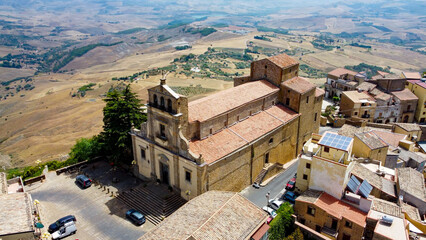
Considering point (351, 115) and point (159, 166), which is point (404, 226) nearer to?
point (159, 166)

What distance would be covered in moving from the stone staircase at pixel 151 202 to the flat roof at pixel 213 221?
5.35 meters

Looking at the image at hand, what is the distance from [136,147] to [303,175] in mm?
21468

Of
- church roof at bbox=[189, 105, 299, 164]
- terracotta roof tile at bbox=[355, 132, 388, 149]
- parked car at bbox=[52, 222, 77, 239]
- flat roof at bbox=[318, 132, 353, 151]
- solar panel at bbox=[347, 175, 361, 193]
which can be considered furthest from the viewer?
terracotta roof tile at bbox=[355, 132, 388, 149]

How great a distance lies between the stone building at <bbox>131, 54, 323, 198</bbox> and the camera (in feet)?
116

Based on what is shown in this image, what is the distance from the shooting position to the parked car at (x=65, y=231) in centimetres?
3228

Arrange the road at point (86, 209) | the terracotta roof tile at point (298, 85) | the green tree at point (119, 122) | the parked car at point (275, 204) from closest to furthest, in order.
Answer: the road at point (86, 209) < the parked car at point (275, 204) < the green tree at point (119, 122) < the terracotta roof tile at point (298, 85)

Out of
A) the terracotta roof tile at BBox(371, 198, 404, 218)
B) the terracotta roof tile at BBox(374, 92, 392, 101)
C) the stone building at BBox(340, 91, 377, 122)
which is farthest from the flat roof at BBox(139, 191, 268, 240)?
the terracotta roof tile at BBox(374, 92, 392, 101)

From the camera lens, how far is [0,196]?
102 feet

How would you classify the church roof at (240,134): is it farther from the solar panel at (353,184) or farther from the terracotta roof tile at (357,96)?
the terracotta roof tile at (357,96)

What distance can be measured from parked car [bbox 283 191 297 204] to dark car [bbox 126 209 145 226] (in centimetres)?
1701

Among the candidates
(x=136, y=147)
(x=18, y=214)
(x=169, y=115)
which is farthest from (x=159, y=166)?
(x=18, y=214)

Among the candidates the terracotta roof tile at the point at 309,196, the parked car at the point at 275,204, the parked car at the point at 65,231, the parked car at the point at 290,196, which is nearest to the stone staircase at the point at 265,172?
the parked car at the point at 290,196

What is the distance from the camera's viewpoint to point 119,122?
143 ft

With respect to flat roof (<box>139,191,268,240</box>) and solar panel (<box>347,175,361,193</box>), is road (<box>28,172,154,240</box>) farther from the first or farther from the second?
solar panel (<box>347,175,361,193</box>)
